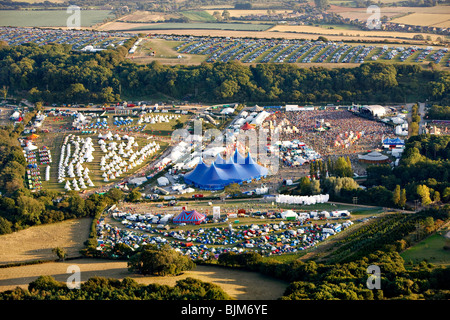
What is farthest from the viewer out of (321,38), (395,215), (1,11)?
(1,11)

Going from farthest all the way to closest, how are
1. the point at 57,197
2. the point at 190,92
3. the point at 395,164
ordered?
the point at 190,92
the point at 395,164
the point at 57,197

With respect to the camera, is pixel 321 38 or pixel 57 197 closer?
pixel 57 197

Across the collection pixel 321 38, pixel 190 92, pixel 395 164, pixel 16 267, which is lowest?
pixel 16 267

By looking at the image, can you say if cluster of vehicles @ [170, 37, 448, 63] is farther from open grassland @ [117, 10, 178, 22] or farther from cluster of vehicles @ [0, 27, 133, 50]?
open grassland @ [117, 10, 178, 22]

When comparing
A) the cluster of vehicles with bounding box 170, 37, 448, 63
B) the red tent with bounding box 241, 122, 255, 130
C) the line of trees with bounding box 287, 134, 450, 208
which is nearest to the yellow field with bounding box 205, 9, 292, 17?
the cluster of vehicles with bounding box 170, 37, 448, 63

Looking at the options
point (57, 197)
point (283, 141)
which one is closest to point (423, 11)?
point (283, 141)

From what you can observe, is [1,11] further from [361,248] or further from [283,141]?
[361,248]

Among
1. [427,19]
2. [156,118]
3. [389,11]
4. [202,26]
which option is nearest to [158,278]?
[156,118]
